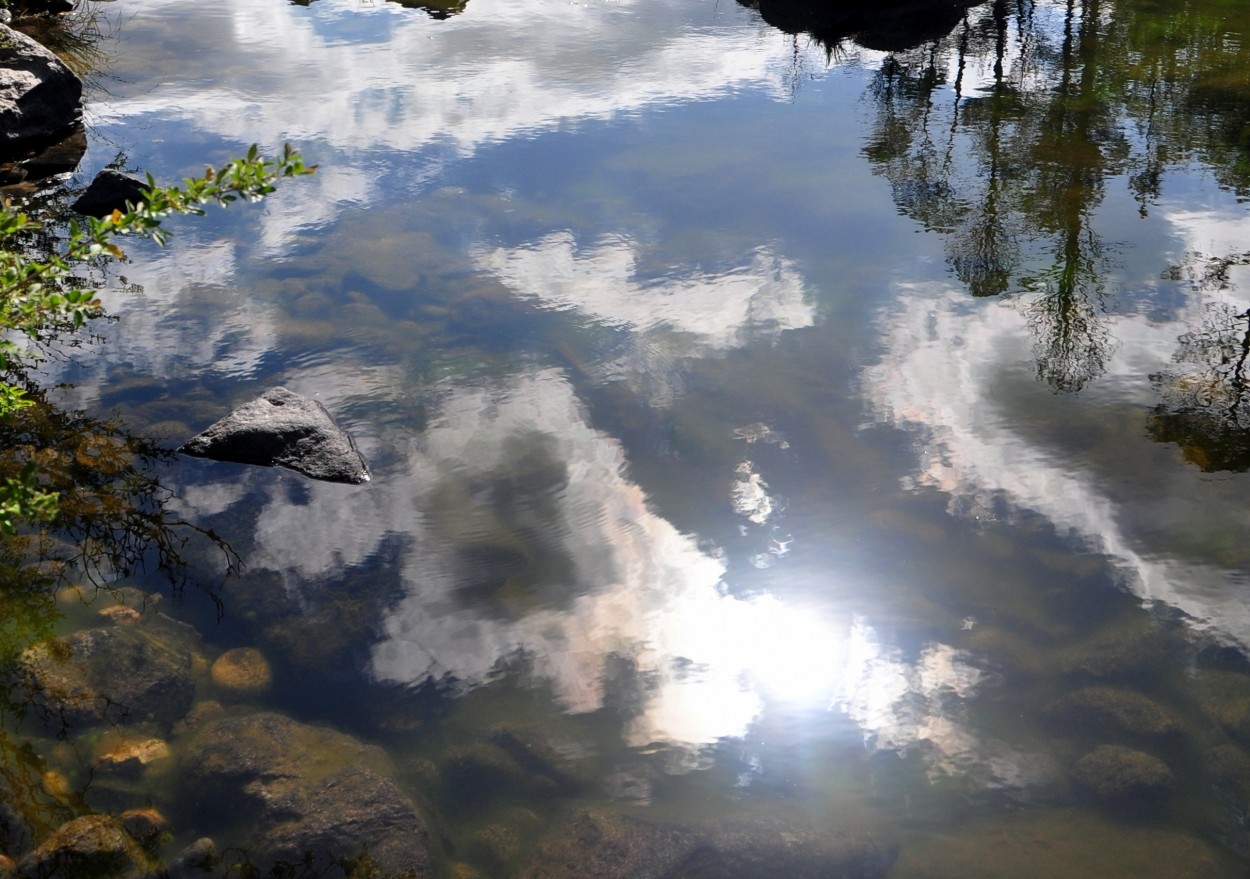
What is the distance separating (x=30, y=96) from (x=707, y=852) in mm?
12408

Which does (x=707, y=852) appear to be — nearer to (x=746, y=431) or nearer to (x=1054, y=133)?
(x=746, y=431)

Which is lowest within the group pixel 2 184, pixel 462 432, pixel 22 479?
pixel 462 432

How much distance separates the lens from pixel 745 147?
1226 cm

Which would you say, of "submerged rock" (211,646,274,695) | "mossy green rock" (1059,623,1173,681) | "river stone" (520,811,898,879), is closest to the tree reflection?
"mossy green rock" (1059,623,1173,681)

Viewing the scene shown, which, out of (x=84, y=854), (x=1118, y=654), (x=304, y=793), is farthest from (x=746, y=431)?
(x=84, y=854)

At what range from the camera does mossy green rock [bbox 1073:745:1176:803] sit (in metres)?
5.18

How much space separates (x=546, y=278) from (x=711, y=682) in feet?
16.3

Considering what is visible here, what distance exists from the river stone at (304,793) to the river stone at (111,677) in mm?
333

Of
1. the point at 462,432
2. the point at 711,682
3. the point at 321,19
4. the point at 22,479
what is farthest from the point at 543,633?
the point at 321,19

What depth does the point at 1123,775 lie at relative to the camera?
5223 mm

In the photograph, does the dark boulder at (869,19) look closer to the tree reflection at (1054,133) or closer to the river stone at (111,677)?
the tree reflection at (1054,133)

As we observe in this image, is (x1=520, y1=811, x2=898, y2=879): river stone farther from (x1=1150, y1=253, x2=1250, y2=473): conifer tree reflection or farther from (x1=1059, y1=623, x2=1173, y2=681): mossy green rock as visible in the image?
(x1=1150, y1=253, x2=1250, y2=473): conifer tree reflection

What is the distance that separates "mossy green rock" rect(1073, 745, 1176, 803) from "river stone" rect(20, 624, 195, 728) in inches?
187

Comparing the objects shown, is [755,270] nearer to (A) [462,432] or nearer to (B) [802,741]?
(A) [462,432]
